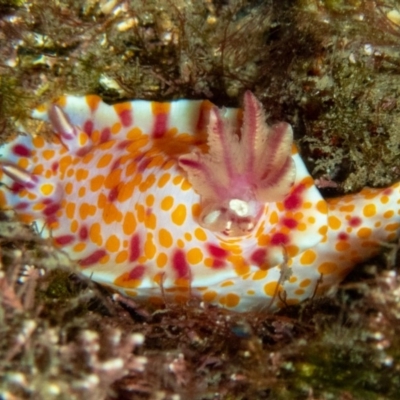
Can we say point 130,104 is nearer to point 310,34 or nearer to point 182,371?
point 310,34

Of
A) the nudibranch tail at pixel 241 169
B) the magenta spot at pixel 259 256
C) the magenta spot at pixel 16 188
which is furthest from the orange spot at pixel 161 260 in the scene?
the magenta spot at pixel 16 188

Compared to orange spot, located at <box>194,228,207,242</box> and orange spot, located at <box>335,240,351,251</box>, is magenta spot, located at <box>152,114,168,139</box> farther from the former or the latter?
orange spot, located at <box>335,240,351,251</box>

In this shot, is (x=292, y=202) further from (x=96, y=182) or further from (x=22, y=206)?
(x=22, y=206)

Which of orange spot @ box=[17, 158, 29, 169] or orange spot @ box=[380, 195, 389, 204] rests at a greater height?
orange spot @ box=[380, 195, 389, 204]

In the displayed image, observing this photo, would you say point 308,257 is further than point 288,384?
Yes

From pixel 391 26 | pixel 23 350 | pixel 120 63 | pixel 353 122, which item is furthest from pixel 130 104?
pixel 23 350

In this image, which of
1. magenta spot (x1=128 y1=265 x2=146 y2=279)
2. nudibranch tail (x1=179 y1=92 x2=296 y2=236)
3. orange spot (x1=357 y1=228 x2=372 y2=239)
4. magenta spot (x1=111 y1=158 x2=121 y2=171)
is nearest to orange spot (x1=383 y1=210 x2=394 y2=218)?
orange spot (x1=357 y1=228 x2=372 y2=239)

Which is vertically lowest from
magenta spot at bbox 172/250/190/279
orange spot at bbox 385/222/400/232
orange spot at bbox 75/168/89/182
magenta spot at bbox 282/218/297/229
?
magenta spot at bbox 172/250/190/279

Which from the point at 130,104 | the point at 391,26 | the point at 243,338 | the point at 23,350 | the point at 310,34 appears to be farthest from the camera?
the point at 130,104
